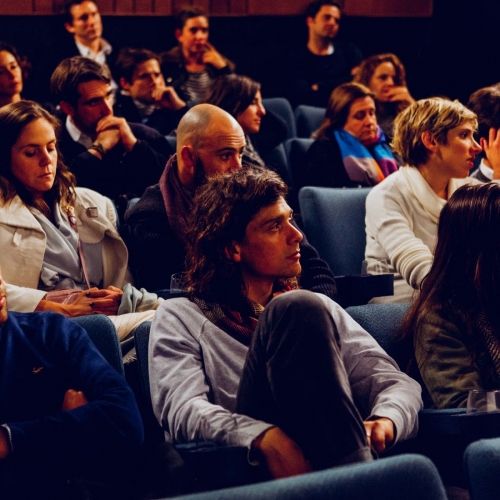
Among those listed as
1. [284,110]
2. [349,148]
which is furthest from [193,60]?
[349,148]

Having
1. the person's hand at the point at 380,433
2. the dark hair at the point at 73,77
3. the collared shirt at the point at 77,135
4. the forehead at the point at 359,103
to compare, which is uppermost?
the dark hair at the point at 73,77

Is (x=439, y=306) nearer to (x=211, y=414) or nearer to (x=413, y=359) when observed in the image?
(x=413, y=359)

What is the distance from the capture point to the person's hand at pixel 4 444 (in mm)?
1251

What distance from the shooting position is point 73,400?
1.34m

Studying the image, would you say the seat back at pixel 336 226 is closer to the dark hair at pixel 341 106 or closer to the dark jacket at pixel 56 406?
the dark hair at pixel 341 106

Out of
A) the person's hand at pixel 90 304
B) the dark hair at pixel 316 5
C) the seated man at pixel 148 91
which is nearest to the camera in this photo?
the person's hand at pixel 90 304

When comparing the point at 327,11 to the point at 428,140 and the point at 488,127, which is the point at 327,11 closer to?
the point at 488,127

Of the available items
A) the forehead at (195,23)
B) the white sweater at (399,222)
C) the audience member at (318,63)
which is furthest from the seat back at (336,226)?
the audience member at (318,63)

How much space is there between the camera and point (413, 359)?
1586 mm

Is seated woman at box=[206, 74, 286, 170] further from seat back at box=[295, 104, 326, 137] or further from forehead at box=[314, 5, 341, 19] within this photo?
forehead at box=[314, 5, 341, 19]

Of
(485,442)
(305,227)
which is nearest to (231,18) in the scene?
(305,227)

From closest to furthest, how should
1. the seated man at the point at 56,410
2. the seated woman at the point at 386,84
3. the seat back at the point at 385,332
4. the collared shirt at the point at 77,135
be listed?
the seated man at the point at 56,410
the seat back at the point at 385,332
the collared shirt at the point at 77,135
the seated woman at the point at 386,84

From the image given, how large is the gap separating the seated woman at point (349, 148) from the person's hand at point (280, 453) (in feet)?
5.80

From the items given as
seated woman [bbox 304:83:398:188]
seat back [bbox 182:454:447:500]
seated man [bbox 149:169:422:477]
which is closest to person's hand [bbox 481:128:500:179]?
seated woman [bbox 304:83:398:188]
